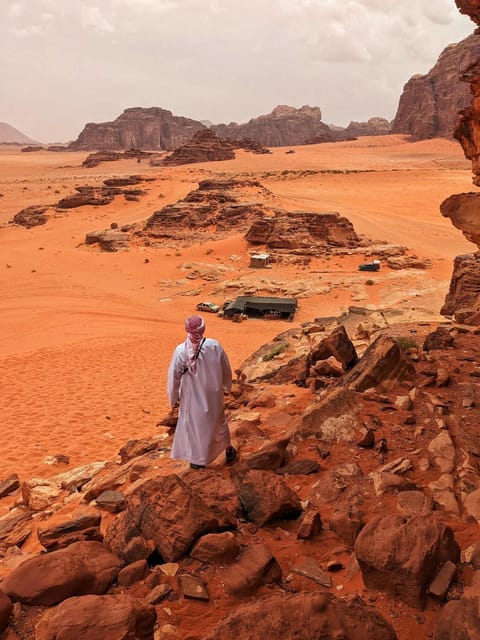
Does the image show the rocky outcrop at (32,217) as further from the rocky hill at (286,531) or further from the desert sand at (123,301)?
the rocky hill at (286,531)

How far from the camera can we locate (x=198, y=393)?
448 centimetres

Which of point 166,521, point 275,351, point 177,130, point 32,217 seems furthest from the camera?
point 177,130

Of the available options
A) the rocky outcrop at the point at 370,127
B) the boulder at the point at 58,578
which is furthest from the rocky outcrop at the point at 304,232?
the rocky outcrop at the point at 370,127

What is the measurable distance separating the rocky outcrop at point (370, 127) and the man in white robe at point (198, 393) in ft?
367

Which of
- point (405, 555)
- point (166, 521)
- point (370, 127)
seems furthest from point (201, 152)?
point (370, 127)

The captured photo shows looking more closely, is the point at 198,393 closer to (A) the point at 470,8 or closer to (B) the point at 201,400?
(B) the point at 201,400

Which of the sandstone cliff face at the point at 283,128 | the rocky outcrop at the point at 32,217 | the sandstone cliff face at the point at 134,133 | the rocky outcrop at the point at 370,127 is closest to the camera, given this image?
the rocky outcrop at the point at 32,217

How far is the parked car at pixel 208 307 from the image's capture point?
14633 millimetres

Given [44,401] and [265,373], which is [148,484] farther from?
[44,401]

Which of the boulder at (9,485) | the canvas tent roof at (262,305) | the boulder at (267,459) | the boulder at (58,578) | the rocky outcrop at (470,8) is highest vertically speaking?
the rocky outcrop at (470,8)

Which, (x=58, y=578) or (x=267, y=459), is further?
(x=267, y=459)

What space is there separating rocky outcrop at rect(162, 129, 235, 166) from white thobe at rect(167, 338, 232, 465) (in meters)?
56.8

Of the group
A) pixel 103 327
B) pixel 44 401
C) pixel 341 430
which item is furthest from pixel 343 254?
pixel 341 430

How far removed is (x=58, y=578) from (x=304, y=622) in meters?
1.28
